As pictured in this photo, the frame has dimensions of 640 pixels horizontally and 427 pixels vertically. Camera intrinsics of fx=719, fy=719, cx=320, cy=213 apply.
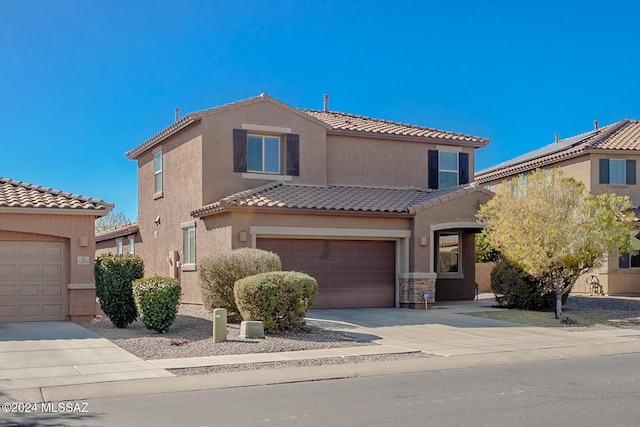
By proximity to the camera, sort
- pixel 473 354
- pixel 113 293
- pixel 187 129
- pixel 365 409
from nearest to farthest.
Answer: pixel 365 409
pixel 473 354
pixel 113 293
pixel 187 129

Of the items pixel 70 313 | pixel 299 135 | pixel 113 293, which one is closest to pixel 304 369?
pixel 113 293

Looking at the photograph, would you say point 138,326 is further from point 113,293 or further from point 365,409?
point 365,409

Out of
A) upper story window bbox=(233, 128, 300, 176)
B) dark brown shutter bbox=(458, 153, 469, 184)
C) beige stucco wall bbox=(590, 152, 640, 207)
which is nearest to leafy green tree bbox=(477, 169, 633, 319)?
dark brown shutter bbox=(458, 153, 469, 184)

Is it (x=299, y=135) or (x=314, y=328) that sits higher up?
(x=299, y=135)

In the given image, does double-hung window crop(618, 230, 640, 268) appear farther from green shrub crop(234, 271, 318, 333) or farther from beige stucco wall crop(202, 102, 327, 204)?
green shrub crop(234, 271, 318, 333)

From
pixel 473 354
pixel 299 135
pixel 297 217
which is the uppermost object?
pixel 299 135

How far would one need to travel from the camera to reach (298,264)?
70.5ft

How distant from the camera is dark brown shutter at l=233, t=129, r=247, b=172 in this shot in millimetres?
23031

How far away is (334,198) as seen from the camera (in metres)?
22.5

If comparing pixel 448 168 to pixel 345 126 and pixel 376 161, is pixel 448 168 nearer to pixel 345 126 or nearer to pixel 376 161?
pixel 376 161

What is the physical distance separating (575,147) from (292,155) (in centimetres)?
1488

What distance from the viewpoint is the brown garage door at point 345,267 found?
21.5 metres

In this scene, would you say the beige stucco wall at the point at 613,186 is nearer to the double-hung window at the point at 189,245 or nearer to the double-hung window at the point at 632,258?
the double-hung window at the point at 632,258

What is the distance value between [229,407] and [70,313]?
10.6 meters
